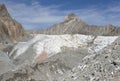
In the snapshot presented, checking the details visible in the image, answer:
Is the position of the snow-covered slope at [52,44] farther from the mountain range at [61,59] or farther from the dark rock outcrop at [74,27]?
the dark rock outcrop at [74,27]

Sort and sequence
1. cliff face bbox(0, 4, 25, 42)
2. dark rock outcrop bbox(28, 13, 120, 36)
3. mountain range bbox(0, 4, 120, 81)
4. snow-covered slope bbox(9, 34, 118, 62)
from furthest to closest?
1. dark rock outcrop bbox(28, 13, 120, 36)
2. cliff face bbox(0, 4, 25, 42)
3. snow-covered slope bbox(9, 34, 118, 62)
4. mountain range bbox(0, 4, 120, 81)

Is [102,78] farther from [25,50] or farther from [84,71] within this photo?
[25,50]

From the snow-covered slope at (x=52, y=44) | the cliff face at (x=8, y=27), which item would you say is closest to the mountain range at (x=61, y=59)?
the snow-covered slope at (x=52, y=44)

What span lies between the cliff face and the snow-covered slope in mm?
35523

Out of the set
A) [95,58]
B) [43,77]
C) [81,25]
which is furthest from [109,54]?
[81,25]

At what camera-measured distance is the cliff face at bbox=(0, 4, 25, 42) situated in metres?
66.2

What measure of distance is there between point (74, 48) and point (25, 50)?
152 inches

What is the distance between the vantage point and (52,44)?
2812cm

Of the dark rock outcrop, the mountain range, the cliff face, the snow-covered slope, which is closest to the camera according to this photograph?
the mountain range

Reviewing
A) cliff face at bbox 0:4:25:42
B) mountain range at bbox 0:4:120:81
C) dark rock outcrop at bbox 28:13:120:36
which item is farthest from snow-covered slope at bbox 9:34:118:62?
dark rock outcrop at bbox 28:13:120:36

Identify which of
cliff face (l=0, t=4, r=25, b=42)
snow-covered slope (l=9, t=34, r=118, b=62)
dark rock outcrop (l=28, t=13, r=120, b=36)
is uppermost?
snow-covered slope (l=9, t=34, r=118, b=62)

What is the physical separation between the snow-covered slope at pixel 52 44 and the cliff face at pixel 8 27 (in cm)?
3552

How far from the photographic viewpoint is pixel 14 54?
29375mm

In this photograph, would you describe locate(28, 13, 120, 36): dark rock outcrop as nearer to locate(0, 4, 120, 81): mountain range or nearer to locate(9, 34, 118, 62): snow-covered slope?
locate(9, 34, 118, 62): snow-covered slope
